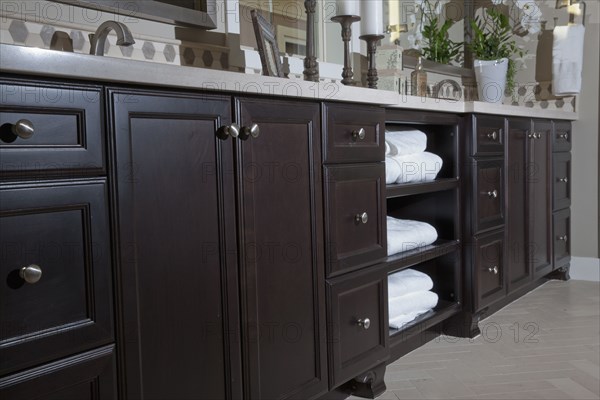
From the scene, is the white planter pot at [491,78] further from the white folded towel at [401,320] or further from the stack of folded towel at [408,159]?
the white folded towel at [401,320]

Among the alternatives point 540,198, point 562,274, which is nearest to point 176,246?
point 540,198

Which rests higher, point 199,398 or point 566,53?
point 566,53

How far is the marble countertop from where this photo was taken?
3.09 ft

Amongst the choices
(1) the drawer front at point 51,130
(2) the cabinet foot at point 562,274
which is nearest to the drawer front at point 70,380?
(1) the drawer front at point 51,130

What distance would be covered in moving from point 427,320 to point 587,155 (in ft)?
6.52

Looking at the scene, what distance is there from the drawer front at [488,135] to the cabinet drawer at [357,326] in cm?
86

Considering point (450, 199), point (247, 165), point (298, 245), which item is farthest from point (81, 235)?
point (450, 199)

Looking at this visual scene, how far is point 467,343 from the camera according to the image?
2.46 metres

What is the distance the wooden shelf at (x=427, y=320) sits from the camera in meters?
2.10

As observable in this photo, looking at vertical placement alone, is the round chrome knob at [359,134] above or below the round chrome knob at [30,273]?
above

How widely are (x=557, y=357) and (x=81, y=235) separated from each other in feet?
6.02

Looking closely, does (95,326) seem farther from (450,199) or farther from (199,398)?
(450,199)

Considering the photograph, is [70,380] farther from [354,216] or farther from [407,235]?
[407,235]

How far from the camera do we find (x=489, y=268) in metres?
2.55
